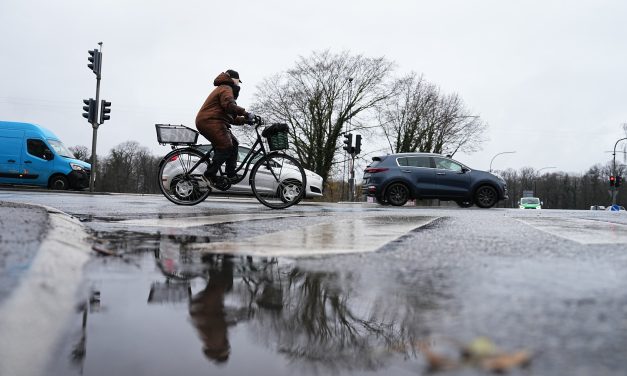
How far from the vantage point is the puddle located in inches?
48.2

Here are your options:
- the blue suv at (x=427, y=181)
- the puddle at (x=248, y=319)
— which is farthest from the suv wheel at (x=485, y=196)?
the puddle at (x=248, y=319)

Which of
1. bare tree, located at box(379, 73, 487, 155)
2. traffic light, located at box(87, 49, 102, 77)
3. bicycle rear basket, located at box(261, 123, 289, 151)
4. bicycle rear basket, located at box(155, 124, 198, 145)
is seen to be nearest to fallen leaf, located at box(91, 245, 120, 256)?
bicycle rear basket, located at box(261, 123, 289, 151)

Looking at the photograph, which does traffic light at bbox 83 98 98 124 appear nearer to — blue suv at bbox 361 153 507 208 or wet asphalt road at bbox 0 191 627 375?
blue suv at bbox 361 153 507 208

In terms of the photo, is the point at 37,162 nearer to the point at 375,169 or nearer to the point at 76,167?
the point at 76,167

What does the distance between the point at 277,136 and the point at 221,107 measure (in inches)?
33.6

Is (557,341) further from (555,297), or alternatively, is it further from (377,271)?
(377,271)

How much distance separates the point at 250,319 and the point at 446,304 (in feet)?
1.91

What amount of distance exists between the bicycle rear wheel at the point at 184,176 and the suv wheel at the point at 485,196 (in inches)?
345

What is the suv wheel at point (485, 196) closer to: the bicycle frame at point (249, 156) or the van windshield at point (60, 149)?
the bicycle frame at point (249, 156)

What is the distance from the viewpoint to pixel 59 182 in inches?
754

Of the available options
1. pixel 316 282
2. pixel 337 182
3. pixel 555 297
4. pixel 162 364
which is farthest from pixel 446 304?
pixel 337 182

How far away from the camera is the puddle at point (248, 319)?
1224 millimetres

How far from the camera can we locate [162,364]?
1.21 meters

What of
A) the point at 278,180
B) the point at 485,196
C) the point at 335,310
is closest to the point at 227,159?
the point at 278,180
